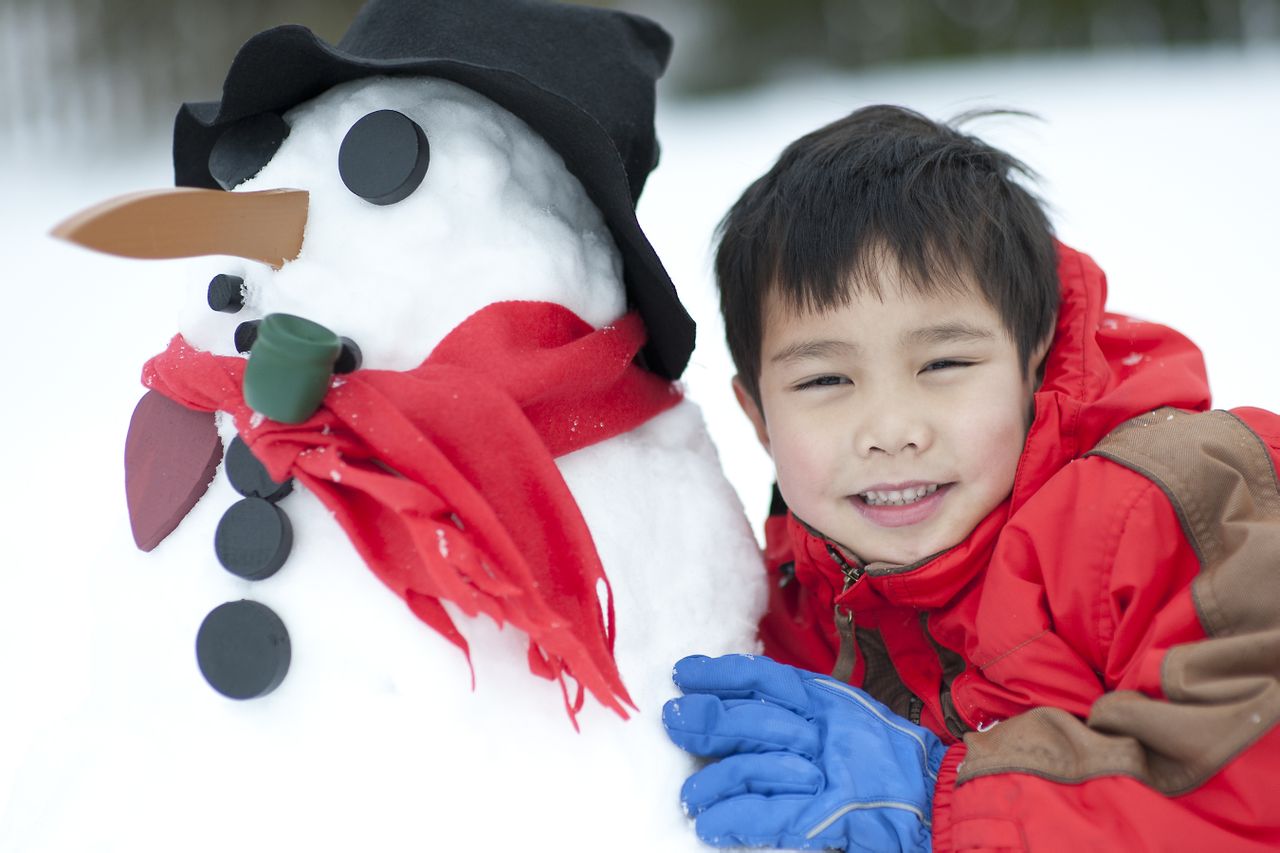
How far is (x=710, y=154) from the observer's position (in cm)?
337

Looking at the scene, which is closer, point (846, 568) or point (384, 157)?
point (384, 157)

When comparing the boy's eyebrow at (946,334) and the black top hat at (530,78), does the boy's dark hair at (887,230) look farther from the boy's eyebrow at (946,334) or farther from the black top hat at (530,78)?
the black top hat at (530,78)

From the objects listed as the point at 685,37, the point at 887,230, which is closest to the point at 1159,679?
the point at 887,230

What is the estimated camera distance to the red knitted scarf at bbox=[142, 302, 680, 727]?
81cm

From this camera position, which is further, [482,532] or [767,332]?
[767,332]

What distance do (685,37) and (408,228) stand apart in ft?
16.4

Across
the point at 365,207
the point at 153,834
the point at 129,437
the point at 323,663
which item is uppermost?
the point at 365,207

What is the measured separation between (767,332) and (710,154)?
7.47 ft

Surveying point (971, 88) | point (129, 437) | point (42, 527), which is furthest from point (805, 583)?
point (971, 88)

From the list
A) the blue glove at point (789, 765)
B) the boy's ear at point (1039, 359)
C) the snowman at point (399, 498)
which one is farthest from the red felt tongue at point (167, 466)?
the boy's ear at point (1039, 359)

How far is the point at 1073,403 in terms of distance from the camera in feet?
3.55

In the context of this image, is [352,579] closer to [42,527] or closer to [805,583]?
[805,583]

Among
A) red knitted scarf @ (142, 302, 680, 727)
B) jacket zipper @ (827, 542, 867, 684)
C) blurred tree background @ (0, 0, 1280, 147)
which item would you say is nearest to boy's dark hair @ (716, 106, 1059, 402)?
jacket zipper @ (827, 542, 867, 684)

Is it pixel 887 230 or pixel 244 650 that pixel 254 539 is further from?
pixel 887 230
